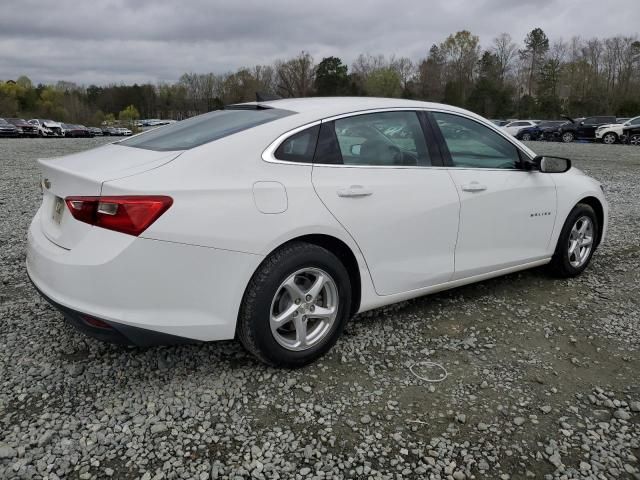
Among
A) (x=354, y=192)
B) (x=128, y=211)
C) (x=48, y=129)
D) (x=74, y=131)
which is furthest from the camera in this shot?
(x=74, y=131)

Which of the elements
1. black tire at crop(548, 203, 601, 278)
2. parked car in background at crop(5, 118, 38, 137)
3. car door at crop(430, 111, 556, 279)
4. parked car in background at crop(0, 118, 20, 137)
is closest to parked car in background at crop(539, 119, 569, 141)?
black tire at crop(548, 203, 601, 278)

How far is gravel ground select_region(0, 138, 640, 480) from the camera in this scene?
7.51 feet

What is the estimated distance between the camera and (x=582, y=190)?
4.51 meters

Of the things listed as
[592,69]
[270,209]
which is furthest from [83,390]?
[592,69]

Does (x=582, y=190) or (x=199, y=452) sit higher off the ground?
(x=582, y=190)

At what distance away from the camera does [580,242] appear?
4645mm

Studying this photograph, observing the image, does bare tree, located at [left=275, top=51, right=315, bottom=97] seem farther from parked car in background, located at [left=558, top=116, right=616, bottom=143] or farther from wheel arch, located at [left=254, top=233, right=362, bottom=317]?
wheel arch, located at [left=254, top=233, right=362, bottom=317]

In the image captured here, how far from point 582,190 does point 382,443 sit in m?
3.20

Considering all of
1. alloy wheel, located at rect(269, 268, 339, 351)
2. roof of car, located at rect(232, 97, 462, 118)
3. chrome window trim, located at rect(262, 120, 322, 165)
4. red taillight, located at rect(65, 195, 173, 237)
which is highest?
roof of car, located at rect(232, 97, 462, 118)

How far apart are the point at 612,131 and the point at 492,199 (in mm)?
29857

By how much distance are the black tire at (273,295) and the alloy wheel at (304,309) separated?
0.03m

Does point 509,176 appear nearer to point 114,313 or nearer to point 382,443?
point 382,443

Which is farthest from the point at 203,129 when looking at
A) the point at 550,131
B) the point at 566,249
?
the point at 550,131

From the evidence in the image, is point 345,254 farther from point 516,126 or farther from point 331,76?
point 331,76
